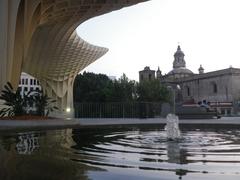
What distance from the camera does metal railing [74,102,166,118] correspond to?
36.1m

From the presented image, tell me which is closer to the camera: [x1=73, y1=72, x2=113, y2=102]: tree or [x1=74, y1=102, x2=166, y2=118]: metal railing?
[x1=74, y1=102, x2=166, y2=118]: metal railing

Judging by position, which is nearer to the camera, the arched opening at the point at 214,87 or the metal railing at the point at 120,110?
the metal railing at the point at 120,110

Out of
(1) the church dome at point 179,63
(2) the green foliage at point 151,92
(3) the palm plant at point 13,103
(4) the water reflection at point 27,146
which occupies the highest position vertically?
(1) the church dome at point 179,63

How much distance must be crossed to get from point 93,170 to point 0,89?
59.9 feet

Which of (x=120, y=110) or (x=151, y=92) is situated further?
(x=151, y=92)

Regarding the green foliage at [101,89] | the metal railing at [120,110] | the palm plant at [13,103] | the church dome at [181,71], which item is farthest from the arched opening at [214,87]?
the palm plant at [13,103]

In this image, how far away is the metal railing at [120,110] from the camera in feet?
119

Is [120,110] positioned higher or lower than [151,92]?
lower

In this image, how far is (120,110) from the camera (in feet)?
125

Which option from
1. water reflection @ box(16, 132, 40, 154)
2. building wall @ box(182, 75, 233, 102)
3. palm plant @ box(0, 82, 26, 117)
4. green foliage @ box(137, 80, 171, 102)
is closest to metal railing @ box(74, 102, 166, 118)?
palm plant @ box(0, 82, 26, 117)

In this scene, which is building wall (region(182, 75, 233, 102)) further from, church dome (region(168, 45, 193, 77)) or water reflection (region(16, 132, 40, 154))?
water reflection (region(16, 132, 40, 154))

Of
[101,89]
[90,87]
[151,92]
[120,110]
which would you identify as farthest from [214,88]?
[120,110]

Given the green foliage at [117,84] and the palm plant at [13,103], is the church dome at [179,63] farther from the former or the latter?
the palm plant at [13,103]

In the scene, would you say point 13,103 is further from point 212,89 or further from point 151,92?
point 212,89
